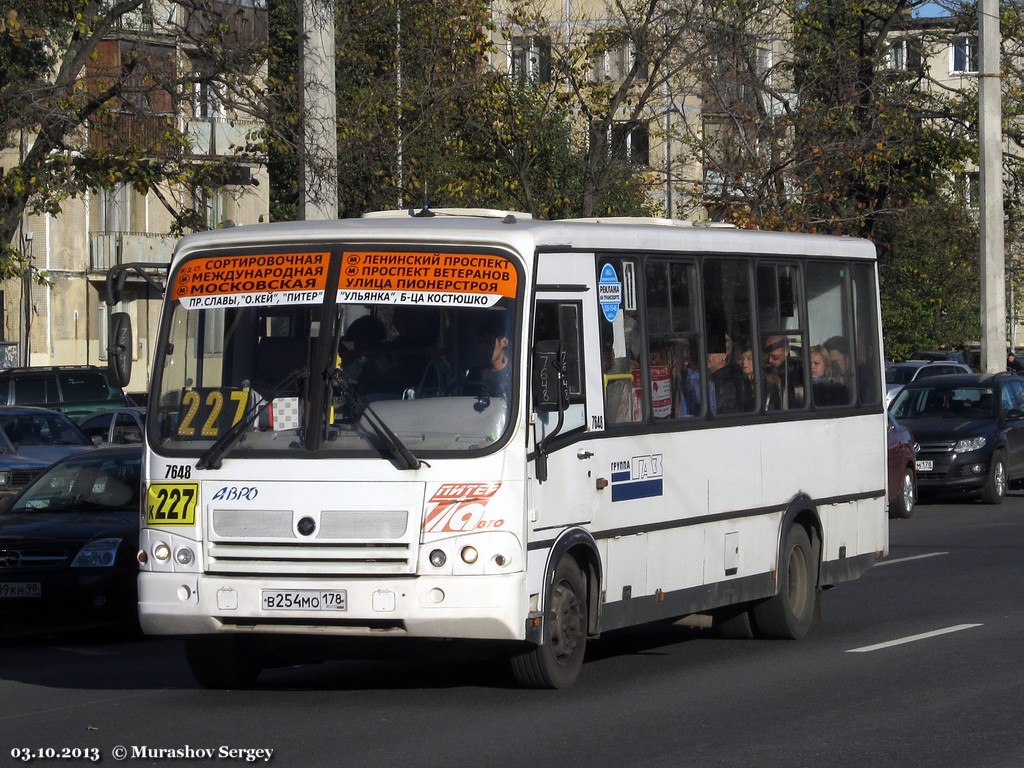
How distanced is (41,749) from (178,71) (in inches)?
730

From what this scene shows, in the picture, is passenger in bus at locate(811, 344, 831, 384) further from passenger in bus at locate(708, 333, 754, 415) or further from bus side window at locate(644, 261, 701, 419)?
bus side window at locate(644, 261, 701, 419)

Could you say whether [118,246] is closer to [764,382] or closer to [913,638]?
[764,382]

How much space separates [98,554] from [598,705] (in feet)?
15.5

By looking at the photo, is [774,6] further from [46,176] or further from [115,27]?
[46,176]

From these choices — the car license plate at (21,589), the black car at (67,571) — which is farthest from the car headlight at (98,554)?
the car license plate at (21,589)

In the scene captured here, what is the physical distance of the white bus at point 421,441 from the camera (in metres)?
8.98

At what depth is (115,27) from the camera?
25531 mm

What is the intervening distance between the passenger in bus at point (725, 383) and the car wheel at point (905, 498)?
12.1 metres

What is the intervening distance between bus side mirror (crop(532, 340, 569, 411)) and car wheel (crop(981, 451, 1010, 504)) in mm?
17381

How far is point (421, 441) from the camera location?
9.09 m

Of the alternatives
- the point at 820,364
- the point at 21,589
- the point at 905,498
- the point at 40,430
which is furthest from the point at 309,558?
the point at 905,498

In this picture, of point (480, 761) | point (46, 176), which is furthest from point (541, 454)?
point (46, 176)

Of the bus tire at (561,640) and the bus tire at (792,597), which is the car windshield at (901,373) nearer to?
the bus tire at (792,597)

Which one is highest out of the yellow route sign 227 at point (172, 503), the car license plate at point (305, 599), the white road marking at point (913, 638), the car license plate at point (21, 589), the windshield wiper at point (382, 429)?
the windshield wiper at point (382, 429)
